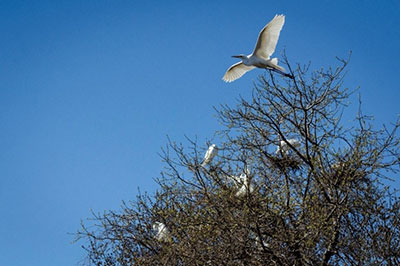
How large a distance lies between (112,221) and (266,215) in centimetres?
369

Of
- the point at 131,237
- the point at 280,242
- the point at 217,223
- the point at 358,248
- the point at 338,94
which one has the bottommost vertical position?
the point at 358,248

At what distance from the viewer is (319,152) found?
29.8 feet

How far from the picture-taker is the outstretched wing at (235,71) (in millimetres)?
11395

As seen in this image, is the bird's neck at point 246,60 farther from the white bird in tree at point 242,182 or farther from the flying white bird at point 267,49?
the white bird in tree at point 242,182

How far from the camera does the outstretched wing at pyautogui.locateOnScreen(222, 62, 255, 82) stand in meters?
11.4

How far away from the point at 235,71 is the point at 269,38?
148cm

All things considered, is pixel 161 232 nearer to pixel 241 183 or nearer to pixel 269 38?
pixel 241 183

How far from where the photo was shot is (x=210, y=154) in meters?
10.4

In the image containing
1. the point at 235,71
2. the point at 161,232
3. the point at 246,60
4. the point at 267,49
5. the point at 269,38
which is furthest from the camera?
the point at 235,71

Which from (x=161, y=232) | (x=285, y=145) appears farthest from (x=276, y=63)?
(x=161, y=232)

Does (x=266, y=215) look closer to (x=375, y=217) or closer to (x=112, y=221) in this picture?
(x=375, y=217)

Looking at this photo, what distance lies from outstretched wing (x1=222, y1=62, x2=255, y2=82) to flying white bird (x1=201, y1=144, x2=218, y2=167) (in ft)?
5.97

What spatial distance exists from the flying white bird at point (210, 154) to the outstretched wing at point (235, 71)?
1.82 metres

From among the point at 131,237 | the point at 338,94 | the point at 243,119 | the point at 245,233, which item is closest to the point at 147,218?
the point at 131,237
